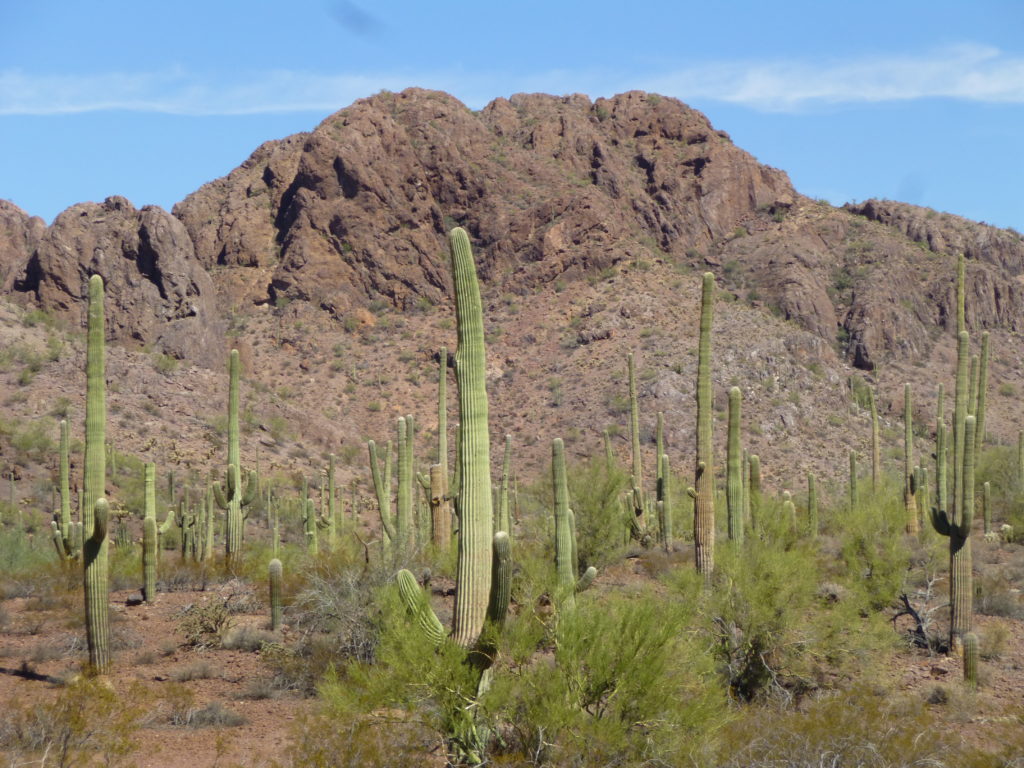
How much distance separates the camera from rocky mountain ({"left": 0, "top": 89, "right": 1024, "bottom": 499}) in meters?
52.7

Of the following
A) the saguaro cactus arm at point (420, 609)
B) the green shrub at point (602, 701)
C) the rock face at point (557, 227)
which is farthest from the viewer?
the rock face at point (557, 227)

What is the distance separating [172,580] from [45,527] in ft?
40.0

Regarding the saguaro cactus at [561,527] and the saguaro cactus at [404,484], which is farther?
the saguaro cactus at [404,484]

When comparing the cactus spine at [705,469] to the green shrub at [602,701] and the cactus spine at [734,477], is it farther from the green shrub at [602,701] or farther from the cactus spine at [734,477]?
the green shrub at [602,701]

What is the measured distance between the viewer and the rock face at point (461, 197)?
65875mm

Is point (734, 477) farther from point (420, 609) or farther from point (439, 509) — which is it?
point (420, 609)

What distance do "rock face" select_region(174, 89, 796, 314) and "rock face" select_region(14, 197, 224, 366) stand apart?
12158 millimetres

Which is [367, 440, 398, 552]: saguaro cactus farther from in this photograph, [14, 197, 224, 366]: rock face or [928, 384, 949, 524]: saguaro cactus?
[14, 197, 224, 366]: rock face

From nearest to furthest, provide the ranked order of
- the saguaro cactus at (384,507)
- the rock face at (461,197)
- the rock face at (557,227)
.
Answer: the saguaro cactus at (384,507) → the rock face at (557,227) → the rock face at (461,197)

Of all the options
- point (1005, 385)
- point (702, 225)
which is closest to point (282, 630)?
point (1005, 385)

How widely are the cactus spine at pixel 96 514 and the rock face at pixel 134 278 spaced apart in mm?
39779

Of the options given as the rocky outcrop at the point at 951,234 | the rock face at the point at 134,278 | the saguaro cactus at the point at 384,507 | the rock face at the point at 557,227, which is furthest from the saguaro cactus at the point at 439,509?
the rocky outcrop at the point at 951,234

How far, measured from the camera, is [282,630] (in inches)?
583

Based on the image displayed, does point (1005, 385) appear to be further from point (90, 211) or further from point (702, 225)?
point (90, 211)
